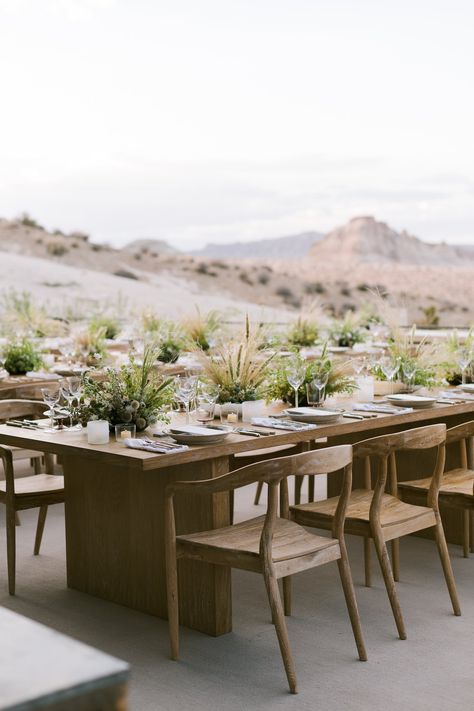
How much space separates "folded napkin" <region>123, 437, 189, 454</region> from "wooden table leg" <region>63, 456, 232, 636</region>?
0.61 feet

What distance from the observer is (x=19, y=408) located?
5.12 m

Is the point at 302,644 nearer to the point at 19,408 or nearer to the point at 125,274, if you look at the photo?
the point at 19,408

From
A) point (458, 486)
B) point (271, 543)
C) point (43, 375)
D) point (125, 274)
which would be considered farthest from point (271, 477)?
point (125, 274)

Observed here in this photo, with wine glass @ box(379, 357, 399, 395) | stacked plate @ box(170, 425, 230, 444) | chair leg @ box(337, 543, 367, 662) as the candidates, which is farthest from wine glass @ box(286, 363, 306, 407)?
chair leg @ box(337, 543, 367, 662)

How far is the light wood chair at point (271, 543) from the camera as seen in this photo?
3443mm

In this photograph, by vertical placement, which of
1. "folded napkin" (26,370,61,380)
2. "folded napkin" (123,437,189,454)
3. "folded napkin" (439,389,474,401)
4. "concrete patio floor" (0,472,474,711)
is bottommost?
"concrete patio floor" (0,472,474,711)

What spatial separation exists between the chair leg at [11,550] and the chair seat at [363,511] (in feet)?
4.15

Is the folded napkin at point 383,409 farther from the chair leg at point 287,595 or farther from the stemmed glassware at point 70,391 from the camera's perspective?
the stemmed glassware at point 70,391

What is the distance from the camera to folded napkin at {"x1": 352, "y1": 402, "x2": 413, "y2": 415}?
16.1ft

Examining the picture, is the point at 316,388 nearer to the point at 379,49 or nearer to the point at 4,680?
the point at 4,680

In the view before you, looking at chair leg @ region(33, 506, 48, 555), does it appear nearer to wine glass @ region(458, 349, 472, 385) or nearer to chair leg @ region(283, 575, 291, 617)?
chair leg @ region(283, 575, 291, 617)

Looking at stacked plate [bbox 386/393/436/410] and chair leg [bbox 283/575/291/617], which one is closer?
chair leg [bbox 283/575/291/617]

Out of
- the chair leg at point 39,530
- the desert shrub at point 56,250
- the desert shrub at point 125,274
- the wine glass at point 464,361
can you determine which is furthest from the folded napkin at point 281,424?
the desert shrub at point 56,250

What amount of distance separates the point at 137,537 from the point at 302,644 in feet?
2.74
